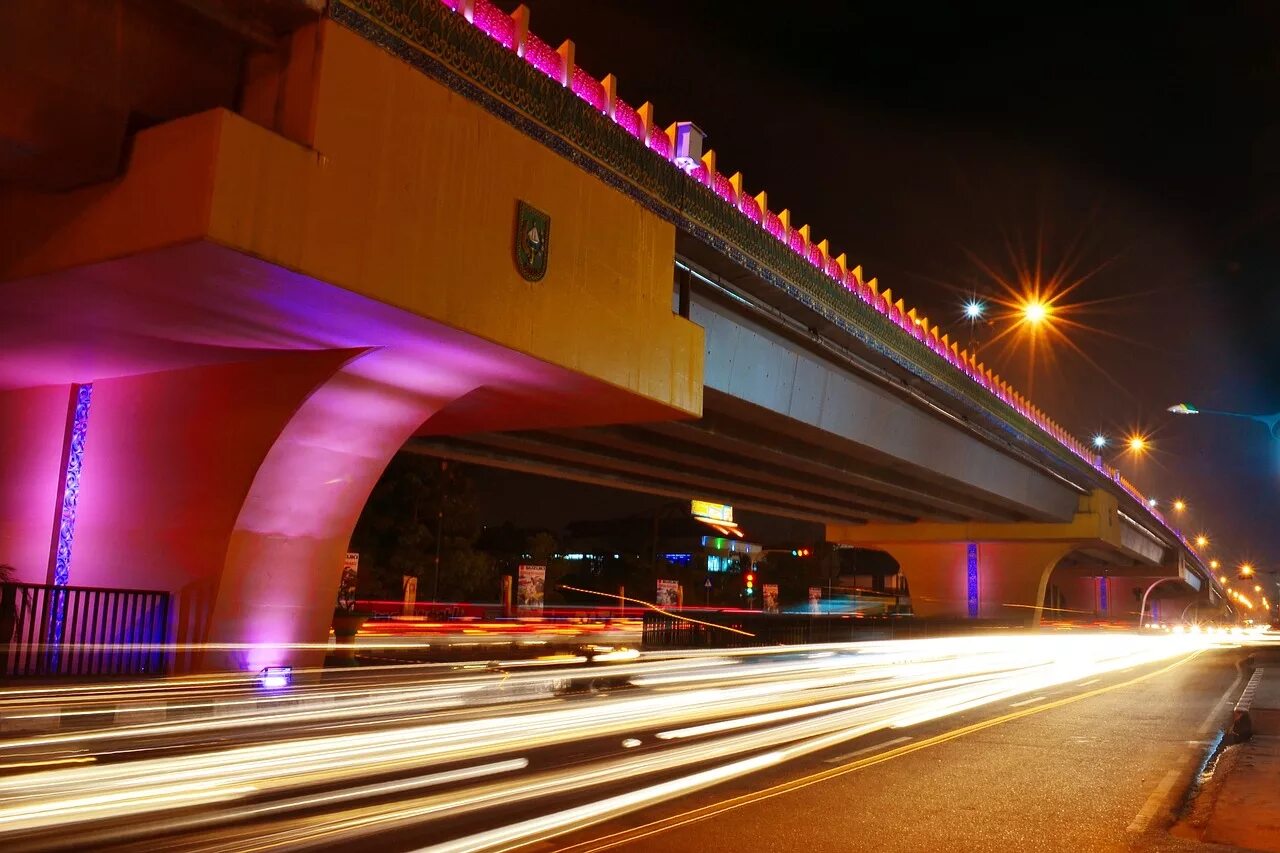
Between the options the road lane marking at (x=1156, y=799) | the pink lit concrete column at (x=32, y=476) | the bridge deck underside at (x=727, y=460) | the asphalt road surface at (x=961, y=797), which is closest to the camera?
the asphalt road surface at (x=961, y=797)

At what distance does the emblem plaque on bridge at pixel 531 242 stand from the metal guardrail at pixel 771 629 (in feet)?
51.8

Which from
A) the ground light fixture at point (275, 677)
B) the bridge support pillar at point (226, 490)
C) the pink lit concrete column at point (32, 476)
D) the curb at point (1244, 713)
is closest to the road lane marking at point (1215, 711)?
the curb at point (1244, 713)

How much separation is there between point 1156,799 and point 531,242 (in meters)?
8.28

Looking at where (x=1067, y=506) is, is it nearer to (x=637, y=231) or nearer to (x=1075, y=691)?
(x=1075, y=691)

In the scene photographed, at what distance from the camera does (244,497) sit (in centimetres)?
1202

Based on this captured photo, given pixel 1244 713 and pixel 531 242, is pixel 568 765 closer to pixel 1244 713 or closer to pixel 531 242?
pixel 531 242

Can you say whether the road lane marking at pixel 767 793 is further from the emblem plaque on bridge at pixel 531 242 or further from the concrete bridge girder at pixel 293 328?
the emblem plaque on bridge at pixel 531 242

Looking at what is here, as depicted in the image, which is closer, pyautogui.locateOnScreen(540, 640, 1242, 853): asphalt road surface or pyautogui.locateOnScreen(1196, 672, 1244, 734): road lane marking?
pyautogui.locateOnScreen(540, 640, 1242, 853): asphalt road surface

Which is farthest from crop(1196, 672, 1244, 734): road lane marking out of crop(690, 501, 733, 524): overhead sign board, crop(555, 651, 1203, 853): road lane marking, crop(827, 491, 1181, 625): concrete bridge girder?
crop(690, 501, 733, 524): overhead sign board

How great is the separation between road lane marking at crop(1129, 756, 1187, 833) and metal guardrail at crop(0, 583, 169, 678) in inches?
406

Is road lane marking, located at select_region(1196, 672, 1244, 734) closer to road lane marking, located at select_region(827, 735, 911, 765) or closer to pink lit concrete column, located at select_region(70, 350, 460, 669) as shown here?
road lane marking, located at select_region(827, 735, 911, 765)

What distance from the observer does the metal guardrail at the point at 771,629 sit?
2692 centimetres

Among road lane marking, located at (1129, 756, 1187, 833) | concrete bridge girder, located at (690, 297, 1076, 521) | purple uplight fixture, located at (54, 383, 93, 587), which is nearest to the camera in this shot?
road lane marking, located at (1129, 756, 1187, 833)

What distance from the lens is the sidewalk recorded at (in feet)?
23.6
